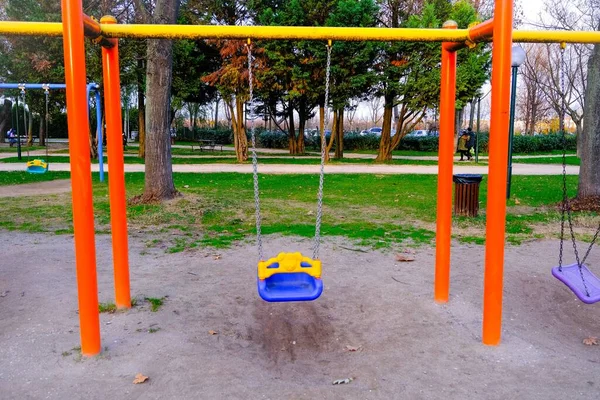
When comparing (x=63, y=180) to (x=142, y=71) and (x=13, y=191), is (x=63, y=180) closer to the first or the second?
(x=13, y=191)

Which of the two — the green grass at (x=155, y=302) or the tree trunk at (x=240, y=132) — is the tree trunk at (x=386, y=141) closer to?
the tree trunk at (x=240, y=132)

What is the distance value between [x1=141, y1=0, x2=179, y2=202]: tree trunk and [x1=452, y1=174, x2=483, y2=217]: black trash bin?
17.4 ft

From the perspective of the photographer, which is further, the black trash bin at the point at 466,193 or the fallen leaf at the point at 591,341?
the black trash bin at the point at 466,193

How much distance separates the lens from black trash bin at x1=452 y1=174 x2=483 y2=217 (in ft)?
28.8

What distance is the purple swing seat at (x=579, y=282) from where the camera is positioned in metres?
3.90

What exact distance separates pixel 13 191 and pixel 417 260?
33.2 feet

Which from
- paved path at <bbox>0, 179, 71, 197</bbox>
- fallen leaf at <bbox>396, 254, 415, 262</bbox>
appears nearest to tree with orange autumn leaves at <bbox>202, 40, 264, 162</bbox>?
paved path at <bbox>0, 179, 71, 197</bbox>

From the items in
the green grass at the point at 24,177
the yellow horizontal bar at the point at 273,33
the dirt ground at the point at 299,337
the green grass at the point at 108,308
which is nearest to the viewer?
the dirt ground at the point at 299,337

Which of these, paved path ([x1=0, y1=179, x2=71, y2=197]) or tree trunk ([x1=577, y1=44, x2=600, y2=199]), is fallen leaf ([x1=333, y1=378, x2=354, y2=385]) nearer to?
tree trunk ([x1=577, y1=44, x2=600, y2=199])

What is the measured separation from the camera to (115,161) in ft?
14.3

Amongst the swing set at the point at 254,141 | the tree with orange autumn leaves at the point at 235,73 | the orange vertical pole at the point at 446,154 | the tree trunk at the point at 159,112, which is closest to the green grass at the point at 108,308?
the swing set at the point at 254,141

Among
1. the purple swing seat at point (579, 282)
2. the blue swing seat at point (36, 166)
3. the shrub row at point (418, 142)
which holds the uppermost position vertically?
the shrub row at point (418, 142)

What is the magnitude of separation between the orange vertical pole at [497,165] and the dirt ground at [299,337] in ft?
0.99

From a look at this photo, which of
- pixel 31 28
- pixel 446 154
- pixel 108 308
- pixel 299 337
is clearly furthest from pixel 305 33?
pixel 108 308
